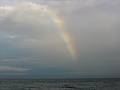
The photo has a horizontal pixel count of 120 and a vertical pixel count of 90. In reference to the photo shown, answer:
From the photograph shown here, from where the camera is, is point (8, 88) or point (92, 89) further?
point (8, 88)

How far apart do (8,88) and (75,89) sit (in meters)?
19.1

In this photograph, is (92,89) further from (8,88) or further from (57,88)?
(8,88)

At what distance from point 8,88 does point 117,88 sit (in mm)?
30845

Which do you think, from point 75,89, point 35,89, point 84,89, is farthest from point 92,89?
point 35,89

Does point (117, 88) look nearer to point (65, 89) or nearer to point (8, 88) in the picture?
point (65, 89)

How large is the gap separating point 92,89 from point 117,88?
403 inches

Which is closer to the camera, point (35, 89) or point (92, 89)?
point (92, 89)

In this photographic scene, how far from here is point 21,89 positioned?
111m

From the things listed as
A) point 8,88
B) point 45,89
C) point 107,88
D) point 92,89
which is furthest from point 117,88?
point 8,88

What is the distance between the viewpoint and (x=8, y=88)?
114 m

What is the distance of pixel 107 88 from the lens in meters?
111

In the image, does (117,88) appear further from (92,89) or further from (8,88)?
(8,88)

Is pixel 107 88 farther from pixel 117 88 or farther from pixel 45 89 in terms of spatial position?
pixel 45 89

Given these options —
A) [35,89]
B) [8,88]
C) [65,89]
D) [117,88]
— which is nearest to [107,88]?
[117,88]
